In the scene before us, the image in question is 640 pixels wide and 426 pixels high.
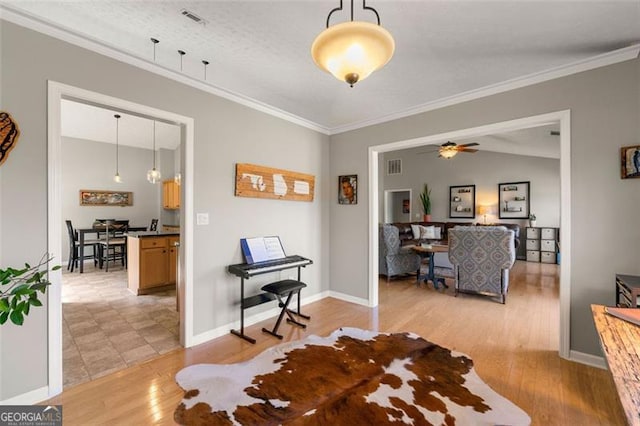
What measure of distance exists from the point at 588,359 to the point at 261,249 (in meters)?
3.32

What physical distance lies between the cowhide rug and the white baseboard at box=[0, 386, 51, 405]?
86cm

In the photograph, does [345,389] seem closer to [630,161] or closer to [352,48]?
[352,48]

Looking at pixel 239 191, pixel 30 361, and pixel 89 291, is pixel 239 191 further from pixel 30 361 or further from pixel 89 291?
pixel 89 291

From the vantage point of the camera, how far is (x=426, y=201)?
29.8 feet

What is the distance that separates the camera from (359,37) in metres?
1.34

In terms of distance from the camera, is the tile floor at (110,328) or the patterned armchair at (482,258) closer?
the tile floor at (110,328)

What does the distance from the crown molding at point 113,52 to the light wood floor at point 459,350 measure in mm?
2615

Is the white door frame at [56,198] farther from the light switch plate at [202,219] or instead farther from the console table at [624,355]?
the console table at [624,355]

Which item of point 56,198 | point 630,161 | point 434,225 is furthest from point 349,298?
point 434,225

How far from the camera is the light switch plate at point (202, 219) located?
288 cm

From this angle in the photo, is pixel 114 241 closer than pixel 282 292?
No

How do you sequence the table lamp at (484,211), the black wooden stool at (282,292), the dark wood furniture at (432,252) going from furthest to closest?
the table lamp at (484,211) → the dark wood furniture at (432,252) → the black wooden stool at (282,292)

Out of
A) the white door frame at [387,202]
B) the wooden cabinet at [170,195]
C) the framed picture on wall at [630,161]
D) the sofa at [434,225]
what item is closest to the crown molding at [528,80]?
the framed picture on wall at [630,161]

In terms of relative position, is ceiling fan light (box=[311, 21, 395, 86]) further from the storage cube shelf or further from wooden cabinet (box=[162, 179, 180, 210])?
the storage cube shelf
